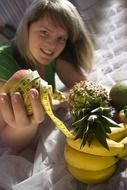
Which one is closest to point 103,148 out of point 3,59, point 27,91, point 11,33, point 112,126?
point 112,126

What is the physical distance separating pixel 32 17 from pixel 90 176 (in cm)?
61

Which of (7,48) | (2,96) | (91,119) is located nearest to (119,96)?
(91,119)

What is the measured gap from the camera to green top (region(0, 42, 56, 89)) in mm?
1197

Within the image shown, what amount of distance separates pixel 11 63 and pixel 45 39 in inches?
5.9

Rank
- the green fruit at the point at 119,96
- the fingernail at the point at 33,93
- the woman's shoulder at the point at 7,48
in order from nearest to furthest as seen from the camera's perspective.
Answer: the fingernail at the point at 33,93 → the green fruit at the point at 119,96 → the woman's shoulder at the point at 7,48

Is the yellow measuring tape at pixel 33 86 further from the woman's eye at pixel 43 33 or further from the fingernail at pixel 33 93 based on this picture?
the woman's eye at pixel 43 33

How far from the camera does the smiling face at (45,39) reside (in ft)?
3.94

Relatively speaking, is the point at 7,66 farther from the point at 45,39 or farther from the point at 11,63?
the point at 45,39

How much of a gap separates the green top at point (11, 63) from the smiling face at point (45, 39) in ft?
0.22

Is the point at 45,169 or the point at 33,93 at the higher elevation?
the point at 33,93

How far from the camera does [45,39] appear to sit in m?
1.20

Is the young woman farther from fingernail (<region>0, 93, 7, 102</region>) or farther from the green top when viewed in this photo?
fingernail (<region>0, 93, 7, 102</region>)

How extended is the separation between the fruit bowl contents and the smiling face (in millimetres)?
333

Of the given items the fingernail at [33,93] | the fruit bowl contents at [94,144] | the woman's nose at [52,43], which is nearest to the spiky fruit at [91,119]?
the fruit bowl contents at [94,144]
